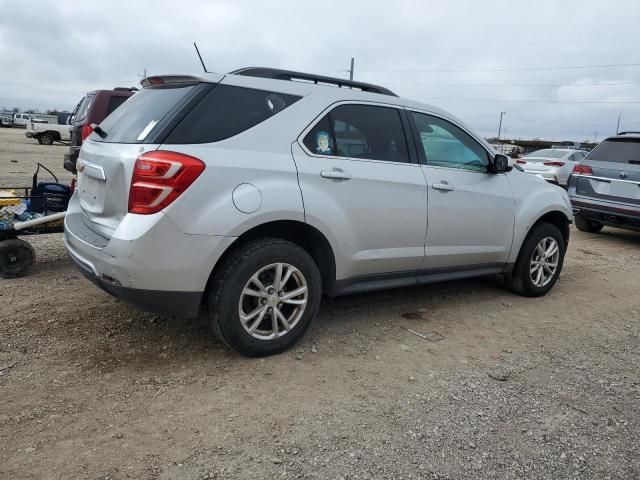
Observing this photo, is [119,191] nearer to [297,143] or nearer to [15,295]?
[297,143]

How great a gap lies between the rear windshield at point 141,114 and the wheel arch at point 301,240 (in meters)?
0.86

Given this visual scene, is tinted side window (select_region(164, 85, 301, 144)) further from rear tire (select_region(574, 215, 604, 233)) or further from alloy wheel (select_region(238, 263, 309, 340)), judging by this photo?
rear tire (select_region(574, 215, 604, 233))

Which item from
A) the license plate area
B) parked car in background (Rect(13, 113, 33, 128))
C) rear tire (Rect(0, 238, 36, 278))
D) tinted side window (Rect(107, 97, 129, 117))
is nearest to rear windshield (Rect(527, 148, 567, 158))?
tinted side window (Rect(107, 97, 129, 117))

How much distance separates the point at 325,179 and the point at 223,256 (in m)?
0.85

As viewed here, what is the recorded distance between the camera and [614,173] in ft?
27.0

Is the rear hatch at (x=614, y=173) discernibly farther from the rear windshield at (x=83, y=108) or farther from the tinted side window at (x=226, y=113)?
the rear windshield at (x=83, y=108)

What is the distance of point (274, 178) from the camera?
3.26 m

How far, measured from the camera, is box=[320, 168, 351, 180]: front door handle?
349cm

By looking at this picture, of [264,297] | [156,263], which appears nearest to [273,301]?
[264,297]

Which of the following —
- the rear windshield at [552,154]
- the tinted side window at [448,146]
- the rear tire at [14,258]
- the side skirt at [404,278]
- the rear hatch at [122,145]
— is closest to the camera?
the rear hatch at [122,145]

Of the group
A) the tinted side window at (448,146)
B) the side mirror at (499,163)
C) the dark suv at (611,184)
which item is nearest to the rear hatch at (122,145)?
the tinted side window at (448,146)

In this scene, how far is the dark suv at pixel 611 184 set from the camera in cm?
796

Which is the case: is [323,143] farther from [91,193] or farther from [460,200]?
[91,193]

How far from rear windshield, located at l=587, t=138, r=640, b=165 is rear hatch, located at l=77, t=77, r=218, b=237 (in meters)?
7.42
